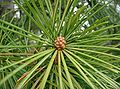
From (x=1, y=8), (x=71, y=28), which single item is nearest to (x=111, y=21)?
(x=1, y=8)

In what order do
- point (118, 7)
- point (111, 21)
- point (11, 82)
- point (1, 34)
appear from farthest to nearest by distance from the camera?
point (118, 7)
point (111, 21)
point (1, 34)
point (11, 82)

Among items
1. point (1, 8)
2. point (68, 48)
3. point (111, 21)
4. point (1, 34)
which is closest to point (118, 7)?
point (111, 21)

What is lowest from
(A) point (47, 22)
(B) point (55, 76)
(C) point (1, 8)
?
(B) point (55, 76)

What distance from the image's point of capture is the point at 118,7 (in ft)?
4.01

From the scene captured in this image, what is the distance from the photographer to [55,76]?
549 millimetres

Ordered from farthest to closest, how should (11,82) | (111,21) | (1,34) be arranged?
(111,21) → (1,34) → (11,82)

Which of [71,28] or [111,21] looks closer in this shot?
[71,28]

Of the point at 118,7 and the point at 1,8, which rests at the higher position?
the point at 1,8

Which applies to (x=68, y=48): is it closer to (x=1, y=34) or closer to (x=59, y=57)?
(x=59, y=57)

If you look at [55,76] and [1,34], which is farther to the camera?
[1,34]

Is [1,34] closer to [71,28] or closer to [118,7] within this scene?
[71,28]

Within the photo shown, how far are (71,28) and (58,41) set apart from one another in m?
0.05

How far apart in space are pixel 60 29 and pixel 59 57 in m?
0.06

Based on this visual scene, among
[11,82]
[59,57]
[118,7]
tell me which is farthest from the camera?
[118,7]
